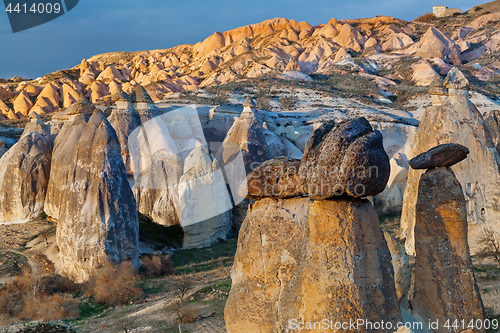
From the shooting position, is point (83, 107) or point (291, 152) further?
→ point (291, 152)

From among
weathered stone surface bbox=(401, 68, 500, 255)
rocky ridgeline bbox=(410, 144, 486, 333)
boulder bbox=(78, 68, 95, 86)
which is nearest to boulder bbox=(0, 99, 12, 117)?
boulder bbox=(78, 68, 95, 86)

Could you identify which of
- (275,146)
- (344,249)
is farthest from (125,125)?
(344,249)

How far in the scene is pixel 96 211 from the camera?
9.32 metres

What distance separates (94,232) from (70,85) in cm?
4871

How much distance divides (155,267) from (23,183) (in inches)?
261

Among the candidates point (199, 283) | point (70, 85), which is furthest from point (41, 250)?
point (70, 85)

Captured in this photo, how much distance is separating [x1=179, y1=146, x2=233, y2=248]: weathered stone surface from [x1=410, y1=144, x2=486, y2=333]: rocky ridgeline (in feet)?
30.9

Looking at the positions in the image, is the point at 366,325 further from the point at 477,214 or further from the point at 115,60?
the point at 115,60

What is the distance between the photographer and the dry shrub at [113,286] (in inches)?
326

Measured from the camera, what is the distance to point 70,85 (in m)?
52.4

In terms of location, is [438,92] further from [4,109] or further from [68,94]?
[68,94]

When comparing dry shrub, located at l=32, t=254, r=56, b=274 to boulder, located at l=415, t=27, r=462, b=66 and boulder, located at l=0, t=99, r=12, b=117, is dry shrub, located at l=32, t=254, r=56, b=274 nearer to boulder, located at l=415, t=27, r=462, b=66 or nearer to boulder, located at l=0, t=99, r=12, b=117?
boulder, located at l=0, t=99, r=12, b=117

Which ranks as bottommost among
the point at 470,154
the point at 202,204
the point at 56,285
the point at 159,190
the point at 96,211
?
the point at 56,285

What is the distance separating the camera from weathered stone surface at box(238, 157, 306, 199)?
15.5ft
